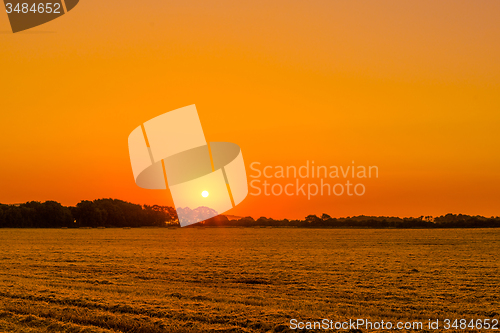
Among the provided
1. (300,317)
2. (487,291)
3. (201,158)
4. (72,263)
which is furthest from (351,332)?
(72,263)

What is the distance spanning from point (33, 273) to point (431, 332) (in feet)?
55.0

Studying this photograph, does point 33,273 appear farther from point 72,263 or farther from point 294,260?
point 294,260

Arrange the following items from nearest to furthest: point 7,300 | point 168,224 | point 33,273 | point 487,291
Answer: point 7,300 < point 487,291 < point 33,273 < point 168,224

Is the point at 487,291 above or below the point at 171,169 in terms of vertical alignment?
below

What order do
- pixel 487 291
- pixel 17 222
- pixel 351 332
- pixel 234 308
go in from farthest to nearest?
pixel 17 222, pixel 487 291, pixel 234 308, pixel 351 332

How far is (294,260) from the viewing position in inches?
940

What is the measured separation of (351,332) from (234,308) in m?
3.50

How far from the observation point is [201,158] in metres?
22.2

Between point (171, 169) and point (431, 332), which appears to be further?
point (171, 169)

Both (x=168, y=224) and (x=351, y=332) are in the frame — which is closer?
(x=351, y=332)

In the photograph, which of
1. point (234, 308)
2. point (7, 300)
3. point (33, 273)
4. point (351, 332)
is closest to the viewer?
point (351, 332)

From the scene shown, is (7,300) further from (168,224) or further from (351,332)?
(168,224)

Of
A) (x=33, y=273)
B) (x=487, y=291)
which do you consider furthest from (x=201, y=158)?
(x=487, y=291)

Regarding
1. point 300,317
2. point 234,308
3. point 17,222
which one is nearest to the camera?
point 300,317
